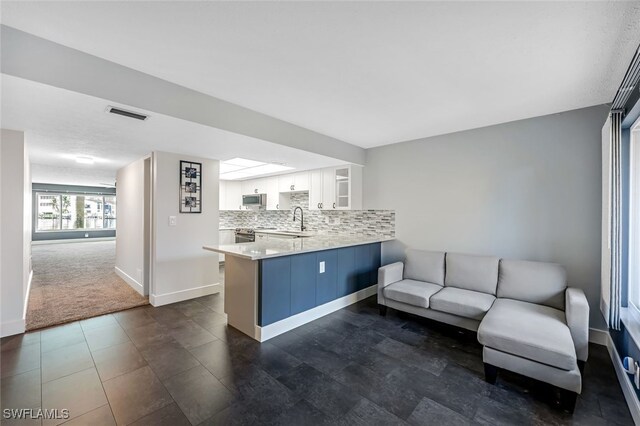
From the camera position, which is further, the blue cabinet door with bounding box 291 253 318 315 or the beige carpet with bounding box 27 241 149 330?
the beige carpet with bounding box 27 241 149 330

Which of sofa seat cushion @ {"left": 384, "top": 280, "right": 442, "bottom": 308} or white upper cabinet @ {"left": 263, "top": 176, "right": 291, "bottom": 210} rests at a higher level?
white upper cabinet @ {"left": 263, "top": 176, "right": 291, "bottom": 210}

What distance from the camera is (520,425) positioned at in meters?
1.69

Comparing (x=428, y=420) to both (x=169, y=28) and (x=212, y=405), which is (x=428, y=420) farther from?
(x=169, y=28)

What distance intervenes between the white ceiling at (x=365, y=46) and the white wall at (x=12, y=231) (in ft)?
5.91

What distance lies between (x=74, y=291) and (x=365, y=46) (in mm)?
5542

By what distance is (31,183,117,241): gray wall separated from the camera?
31.3 ft

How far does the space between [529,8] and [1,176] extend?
4802 millimetres

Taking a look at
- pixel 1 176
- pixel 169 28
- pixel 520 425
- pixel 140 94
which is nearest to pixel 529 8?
pixel 169 28

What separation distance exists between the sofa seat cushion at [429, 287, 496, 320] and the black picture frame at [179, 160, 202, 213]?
143 inches

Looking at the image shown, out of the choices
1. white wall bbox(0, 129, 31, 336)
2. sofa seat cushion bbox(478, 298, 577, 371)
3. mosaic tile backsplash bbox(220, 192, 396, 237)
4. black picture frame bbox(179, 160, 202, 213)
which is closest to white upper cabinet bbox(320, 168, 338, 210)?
mosaic tile backsplash bbox(220, 192, 396, 237)

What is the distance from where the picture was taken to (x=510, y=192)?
334 cm

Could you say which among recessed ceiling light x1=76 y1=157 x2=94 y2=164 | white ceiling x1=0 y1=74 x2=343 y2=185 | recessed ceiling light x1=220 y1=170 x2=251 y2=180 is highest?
recessed ceiling light x1=220 y1=170 x2=251 y2=180

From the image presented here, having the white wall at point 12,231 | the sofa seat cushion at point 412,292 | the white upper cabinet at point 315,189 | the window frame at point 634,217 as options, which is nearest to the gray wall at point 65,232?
the white wall at point 12,231

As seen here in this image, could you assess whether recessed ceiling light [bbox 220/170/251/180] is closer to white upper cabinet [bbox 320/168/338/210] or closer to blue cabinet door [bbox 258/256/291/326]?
white upper cabinet [bbox 320/168/338/210]
